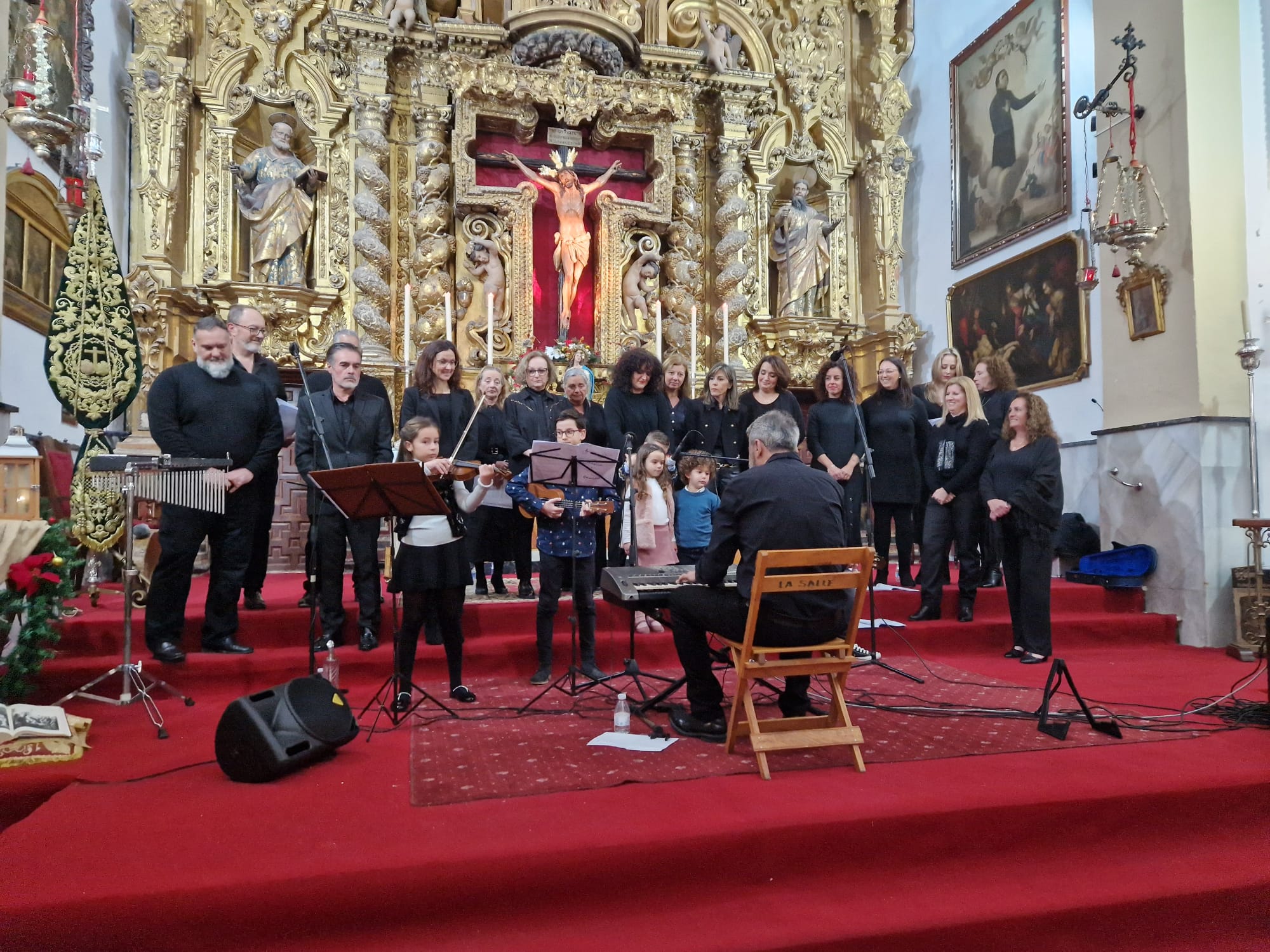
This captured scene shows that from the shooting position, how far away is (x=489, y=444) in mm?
5699

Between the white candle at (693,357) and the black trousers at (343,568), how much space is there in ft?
10.3

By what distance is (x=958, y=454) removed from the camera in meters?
6.08

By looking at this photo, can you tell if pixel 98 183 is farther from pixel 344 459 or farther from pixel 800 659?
pixel 800 659

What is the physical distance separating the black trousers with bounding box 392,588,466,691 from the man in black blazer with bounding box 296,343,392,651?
53 centimetres

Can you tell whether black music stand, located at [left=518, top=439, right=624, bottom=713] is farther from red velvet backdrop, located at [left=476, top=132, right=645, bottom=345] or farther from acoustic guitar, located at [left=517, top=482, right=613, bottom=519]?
red velvet backdrop, located at [left=476, top=132, right=645, bottom=345]

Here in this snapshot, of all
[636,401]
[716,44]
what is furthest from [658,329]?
[716,44]

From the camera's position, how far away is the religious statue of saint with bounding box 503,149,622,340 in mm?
9586

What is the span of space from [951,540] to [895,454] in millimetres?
743

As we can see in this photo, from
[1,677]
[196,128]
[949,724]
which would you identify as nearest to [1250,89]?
[949,724]

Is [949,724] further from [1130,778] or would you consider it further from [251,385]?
[251,385]

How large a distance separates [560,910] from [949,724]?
2.28m

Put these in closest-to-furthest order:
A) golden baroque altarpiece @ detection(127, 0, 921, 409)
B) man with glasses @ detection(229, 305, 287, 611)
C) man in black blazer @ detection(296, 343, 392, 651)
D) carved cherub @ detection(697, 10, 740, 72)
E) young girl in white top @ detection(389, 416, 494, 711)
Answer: young girl in white top @ detection(389, 416, 494, 711)
man in black blazer @ detection(296, 343, 392, 651)
man with glasses @ detection(229, 305, 287, 611)
golden baroque altarpiece @ detection(127, 0, 921, 409)
carved cherub @ detection(697, 10, 740, 72)

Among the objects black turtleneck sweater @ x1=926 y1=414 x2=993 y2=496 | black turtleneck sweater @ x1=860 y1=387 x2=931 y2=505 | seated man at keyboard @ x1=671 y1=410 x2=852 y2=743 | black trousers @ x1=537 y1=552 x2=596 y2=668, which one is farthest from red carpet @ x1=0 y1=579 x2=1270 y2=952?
black turtleneck sweater @ x1=860 y1=387 x2=931 y2=505

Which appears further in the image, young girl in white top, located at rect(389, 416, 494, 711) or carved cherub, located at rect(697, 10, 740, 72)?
carved cherub, located at rect(697, 10, 740, 72)
